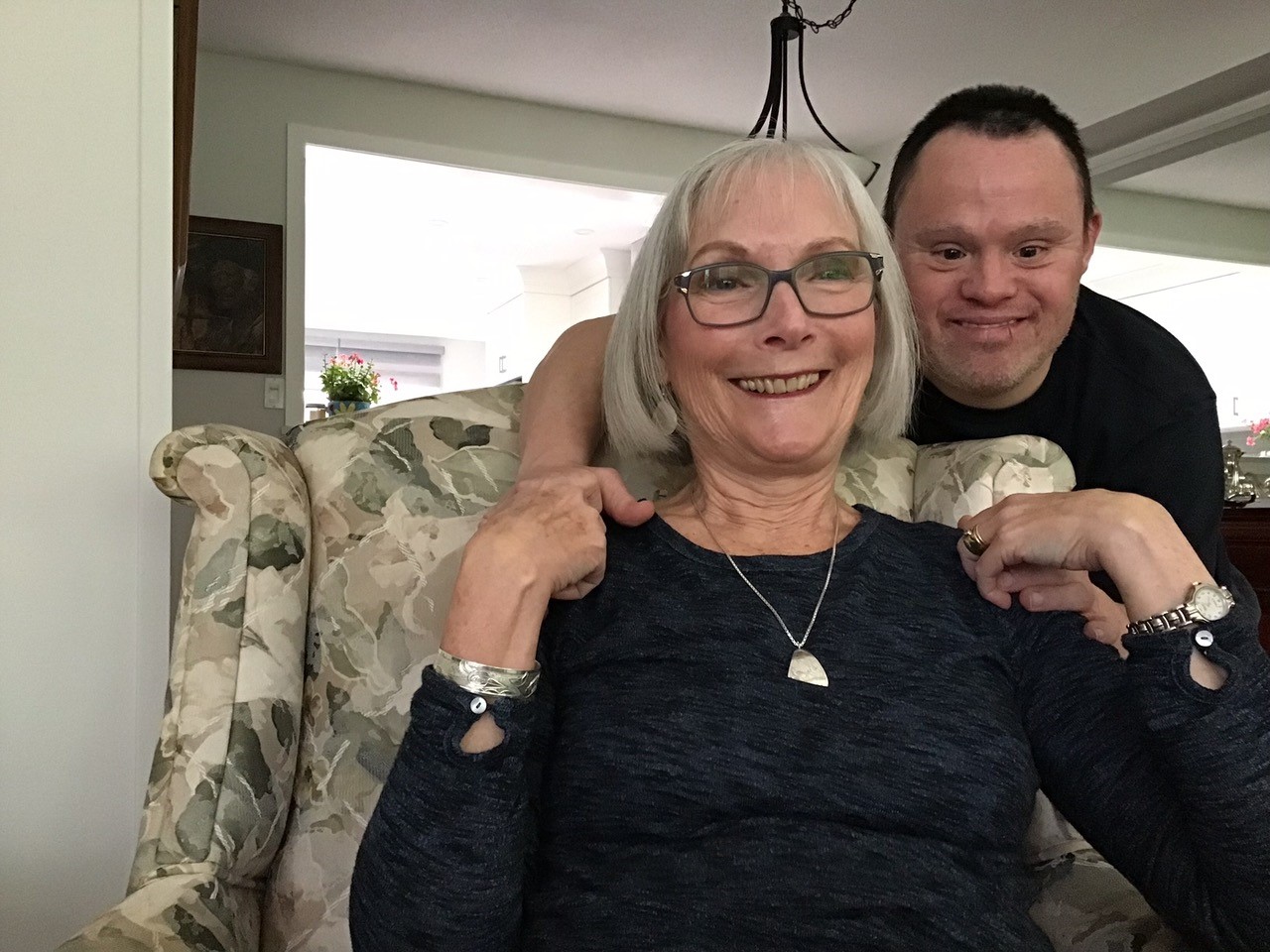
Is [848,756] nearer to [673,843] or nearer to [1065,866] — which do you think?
[673,843]

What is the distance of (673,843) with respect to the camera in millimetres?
995

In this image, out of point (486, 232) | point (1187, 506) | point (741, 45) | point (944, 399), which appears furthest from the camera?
point (486, 232)

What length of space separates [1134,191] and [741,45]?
3049 millimetres

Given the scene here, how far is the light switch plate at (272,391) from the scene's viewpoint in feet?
13.7

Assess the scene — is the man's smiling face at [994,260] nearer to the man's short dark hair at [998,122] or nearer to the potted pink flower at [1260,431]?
the man's short dark hair at [998,122]

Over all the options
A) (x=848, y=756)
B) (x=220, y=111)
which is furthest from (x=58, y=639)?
(x=220, y=111)

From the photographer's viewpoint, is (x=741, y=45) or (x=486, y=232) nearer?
(x=741, y=45)

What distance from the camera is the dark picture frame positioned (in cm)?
407

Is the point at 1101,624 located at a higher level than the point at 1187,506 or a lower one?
lower

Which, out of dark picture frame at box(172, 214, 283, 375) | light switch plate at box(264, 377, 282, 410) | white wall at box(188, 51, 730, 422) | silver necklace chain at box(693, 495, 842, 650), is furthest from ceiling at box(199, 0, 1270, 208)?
silver necklace chain at box(693, 495, 842, 650)

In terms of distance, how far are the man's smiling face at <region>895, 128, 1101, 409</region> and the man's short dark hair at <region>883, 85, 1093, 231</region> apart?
2 cm

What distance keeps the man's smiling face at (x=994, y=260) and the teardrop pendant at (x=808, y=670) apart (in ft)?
2.25

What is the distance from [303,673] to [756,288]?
0.68 meters

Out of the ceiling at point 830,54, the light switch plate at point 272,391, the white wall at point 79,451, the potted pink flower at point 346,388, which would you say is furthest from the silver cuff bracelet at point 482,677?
the potted pink flower at point 346,388
